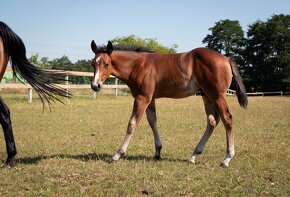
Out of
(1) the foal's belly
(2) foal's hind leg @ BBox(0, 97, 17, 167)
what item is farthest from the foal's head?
(2) foal's hind leg @ BBox(0, 97, 17, 167)

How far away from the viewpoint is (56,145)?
334 inches

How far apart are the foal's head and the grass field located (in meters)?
1.50

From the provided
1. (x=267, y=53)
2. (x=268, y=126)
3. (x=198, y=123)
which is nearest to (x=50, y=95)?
(x=198, y=123)

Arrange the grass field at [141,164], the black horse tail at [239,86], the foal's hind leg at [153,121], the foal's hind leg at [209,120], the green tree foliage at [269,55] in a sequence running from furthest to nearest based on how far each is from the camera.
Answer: the green tree foliage at [269,55] < the foal's hind leg at [153,121] < the foal's hind leg at [209,120] < the black horse tail at [239,86] < the grass field at [141,164]

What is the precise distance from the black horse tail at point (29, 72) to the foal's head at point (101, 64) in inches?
23.8

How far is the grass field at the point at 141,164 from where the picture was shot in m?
4.94

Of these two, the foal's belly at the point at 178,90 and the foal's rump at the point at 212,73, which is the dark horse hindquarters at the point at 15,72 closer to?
the foal's belly at the point at 178,90

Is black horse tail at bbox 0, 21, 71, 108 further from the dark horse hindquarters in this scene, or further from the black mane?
the black mane

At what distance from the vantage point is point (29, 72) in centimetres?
643

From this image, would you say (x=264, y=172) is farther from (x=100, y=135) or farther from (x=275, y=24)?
(x=275, y=24)

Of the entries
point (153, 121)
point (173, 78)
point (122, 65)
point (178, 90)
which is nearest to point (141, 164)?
point (153, 121)

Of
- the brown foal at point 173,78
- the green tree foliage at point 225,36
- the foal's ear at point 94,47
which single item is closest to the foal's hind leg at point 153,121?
the brown foal at point 173,78

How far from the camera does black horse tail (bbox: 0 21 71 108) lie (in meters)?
6.19

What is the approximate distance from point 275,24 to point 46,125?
57564mm
